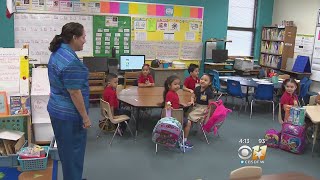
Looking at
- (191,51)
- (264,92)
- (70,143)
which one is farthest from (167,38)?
(70,143)

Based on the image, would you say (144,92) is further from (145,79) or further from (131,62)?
(131,62)

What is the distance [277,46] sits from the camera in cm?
881

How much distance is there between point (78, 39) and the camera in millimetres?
2693

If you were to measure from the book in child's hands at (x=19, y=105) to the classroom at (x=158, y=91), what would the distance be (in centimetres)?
1

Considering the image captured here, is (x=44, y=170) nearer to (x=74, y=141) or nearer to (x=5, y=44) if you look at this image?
(x=74, y=141)

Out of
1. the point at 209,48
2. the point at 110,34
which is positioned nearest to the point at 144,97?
the point at 110,34

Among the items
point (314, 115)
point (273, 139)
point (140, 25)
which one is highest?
point (140, 25)

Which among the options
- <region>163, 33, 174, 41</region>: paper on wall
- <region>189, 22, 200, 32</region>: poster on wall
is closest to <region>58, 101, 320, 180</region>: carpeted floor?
<region>163, 33, 174, 41</region>: paper on wall

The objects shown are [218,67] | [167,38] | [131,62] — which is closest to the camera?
[131,62]

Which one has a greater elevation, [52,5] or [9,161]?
[52,5]

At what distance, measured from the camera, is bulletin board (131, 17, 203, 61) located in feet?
25.7

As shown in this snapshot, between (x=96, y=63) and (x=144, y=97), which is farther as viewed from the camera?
(x=96, y=63)

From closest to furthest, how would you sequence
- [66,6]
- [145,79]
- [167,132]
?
[167,132], [145,79], [66,6]

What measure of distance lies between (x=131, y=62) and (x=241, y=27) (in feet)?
12.3
